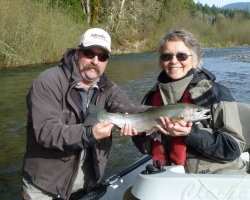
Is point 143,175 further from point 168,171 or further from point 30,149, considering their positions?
point 30,149

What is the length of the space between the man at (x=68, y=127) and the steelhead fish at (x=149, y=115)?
82 mm

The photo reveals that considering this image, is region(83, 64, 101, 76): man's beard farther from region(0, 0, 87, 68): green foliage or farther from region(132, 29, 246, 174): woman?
region(0, 0, 87, 68): green foliage

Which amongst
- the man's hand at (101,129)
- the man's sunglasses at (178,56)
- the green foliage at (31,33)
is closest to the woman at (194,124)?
the man's sunglasses at (178,56)

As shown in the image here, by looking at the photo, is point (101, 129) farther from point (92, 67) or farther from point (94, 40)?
point (94, 40)

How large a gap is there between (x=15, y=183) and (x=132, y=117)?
9.16 ft

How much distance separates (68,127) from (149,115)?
0.76 m

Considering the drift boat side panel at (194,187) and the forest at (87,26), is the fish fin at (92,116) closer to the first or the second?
the drift boat side panel at (194,187)

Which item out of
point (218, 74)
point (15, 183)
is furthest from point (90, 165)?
point (218, 74)

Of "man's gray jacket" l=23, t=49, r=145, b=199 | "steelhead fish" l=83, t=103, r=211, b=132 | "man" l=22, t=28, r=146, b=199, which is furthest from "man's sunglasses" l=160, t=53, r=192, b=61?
"man's gray jacket" l=23, t=49, r=145, b=199

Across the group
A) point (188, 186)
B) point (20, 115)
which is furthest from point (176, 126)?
point (20, 115)

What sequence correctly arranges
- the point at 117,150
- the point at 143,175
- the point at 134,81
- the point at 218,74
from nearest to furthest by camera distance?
the point at 143,175 < the point at 117,150 < the point at 134,81 < the point at 218,74

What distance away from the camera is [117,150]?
6.61 metres

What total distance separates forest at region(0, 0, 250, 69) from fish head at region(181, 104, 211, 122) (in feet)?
58.2

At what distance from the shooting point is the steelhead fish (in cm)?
288
